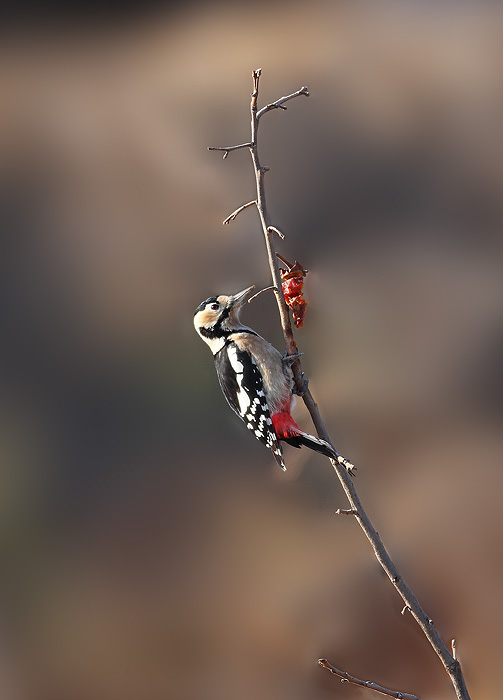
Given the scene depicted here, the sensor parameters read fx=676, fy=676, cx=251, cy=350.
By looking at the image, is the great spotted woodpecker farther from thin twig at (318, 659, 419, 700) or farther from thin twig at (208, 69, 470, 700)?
thin twig at (318, 659, 419, 700)

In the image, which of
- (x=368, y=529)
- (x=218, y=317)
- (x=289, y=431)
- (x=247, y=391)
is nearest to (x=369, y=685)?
(x=368, y=529)

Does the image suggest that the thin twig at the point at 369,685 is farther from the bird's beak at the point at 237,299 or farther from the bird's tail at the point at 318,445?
the bird's beak at the point at 237,299

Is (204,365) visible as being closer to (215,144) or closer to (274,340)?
(274,340)

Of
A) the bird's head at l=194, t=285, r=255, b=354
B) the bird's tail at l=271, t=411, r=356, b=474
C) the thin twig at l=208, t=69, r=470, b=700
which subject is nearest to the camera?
the thin twig at l=208, t=69, r=470, b=700

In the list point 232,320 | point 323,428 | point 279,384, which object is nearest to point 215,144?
point 232,320

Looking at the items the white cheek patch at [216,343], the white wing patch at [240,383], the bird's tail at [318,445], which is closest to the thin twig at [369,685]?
the bird's tail at [318,445]

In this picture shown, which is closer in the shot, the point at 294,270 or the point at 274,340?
the point at 294,270

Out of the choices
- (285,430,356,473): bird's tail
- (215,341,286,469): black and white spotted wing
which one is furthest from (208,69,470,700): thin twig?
(215,341,286,469): black and white spotted wing
